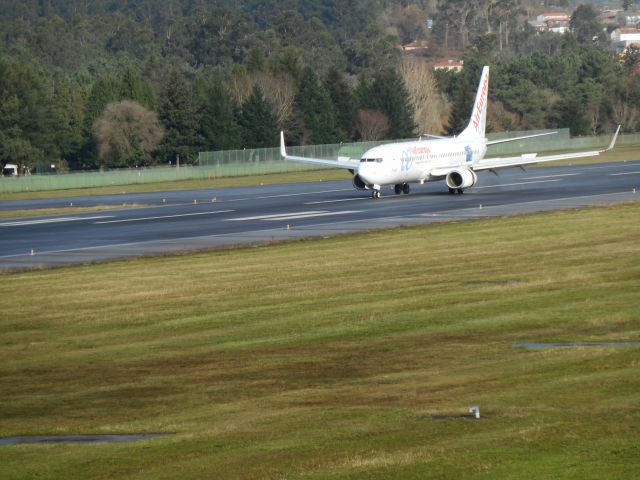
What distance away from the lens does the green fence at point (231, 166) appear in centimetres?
12488

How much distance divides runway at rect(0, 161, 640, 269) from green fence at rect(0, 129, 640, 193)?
17997 mm

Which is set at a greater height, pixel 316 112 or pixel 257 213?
pixel 316 112

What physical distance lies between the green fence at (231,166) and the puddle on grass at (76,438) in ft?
335

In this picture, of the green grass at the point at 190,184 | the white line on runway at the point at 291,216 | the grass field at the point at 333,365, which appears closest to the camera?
the grass field at the point at 333,365

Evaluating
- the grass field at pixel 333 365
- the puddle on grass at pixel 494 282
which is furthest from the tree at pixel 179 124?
the puddle on grass at pixel 494 282

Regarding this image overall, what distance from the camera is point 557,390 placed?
23953mm

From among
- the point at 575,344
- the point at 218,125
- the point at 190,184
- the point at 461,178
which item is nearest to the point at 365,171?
the point at 461,178

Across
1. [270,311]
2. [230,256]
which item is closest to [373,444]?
[270,311]

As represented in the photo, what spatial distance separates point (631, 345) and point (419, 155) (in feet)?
187

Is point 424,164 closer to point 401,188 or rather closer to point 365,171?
point 401,188

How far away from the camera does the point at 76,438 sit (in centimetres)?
2244

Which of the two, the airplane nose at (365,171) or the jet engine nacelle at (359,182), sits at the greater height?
the airplane nose at (365,171)

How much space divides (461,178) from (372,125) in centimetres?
9657

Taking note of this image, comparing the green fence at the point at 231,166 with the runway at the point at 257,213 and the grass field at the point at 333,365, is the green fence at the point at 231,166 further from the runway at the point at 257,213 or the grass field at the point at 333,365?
the grass field at the point at 333,365
